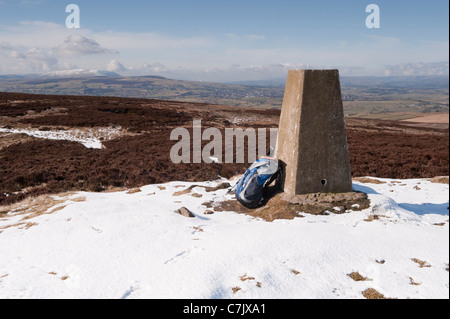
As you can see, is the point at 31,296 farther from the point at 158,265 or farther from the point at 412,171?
the point at 412,171

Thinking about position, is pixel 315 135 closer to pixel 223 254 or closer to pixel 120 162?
pixel 223 254

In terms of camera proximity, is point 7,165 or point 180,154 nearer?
point 7,165

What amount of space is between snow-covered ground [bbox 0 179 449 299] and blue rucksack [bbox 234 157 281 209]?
27.7 inches

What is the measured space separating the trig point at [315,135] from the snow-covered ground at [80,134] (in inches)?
747

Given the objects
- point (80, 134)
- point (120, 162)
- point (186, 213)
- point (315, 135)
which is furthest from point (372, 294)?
point (80, 134)

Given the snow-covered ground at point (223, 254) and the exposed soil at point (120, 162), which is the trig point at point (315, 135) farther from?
the exposed soil at point (120, 162)

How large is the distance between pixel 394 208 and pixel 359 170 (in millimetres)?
7632

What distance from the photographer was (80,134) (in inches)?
1024

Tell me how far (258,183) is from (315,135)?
2146 millimetres

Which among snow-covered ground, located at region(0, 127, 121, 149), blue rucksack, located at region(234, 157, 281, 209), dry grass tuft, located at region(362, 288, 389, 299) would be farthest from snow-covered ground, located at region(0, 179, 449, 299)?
snow-covered ground, located at region(0, 127, 121, 149)

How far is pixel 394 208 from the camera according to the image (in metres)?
7.01

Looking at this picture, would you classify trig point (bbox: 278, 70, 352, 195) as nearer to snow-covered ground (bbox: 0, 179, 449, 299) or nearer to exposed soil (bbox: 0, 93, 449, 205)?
snow-covered ground (bbox: 0, 179, 449, 299)

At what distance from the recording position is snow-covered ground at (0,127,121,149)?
945 inches
